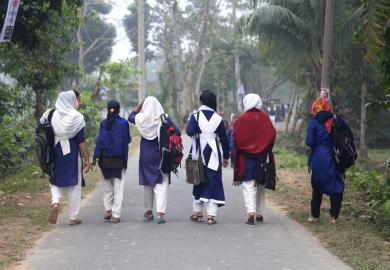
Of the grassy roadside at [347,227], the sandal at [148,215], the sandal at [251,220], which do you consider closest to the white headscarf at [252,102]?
the sandal at [251,220]

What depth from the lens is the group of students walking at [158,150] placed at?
8898mm

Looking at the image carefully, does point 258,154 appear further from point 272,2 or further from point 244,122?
point 272,2

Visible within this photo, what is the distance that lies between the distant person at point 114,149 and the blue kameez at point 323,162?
2545 mm

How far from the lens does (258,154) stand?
29.7 feet

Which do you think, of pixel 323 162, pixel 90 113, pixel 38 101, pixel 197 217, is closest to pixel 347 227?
pixel 323 162

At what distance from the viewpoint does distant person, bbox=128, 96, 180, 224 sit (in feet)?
29.7

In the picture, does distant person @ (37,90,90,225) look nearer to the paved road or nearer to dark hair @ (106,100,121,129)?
dark hair @ (106,100,121,129)

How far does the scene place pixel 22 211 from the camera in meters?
10.2

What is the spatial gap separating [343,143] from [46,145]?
3978 millimetres

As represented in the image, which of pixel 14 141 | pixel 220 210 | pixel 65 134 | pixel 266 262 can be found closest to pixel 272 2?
pixel 14 141

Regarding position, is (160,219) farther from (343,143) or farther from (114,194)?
(343,143)

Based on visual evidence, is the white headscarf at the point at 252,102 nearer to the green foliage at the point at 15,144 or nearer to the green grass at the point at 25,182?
the green grass at the point at 25,182

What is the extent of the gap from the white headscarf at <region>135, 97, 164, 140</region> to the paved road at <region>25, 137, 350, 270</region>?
4.19 feet

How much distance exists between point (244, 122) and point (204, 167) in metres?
0.84
